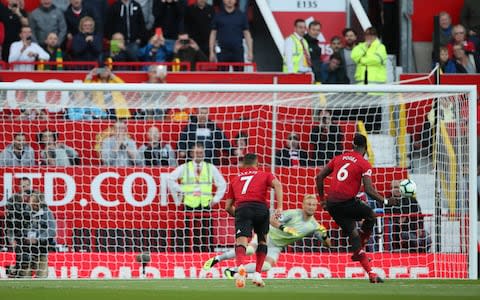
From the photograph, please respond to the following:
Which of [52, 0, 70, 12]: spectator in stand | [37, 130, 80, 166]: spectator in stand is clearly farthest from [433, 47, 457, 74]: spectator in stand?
→ [37, 130, 80, 166]: spectator in stand

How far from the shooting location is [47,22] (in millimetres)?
23234

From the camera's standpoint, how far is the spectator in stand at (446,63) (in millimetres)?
23719

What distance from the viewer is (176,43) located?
23031mm

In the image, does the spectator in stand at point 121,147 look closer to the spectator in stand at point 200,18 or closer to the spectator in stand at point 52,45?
the spectator in stand at point 52,45

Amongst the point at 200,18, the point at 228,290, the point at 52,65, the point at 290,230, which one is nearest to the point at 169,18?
the point at 200,18

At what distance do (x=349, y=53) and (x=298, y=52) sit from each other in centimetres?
89

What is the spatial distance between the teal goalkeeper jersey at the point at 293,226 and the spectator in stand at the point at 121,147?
2448 millimetres

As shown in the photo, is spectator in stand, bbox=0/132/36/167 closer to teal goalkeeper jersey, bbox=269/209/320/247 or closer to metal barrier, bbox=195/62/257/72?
teal goalkeeper jersey, bbox=269/209/320/247

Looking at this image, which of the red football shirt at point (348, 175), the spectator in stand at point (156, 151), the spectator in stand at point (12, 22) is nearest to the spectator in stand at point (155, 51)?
the spectator in stand at point (12, 22)

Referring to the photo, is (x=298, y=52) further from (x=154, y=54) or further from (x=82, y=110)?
(x=82, y=110)

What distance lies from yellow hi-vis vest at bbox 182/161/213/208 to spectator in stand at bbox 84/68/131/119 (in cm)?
123

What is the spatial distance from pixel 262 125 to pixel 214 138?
2.75 feet

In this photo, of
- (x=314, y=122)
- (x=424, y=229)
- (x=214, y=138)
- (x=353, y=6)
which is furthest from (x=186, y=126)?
(x=353, y=6)

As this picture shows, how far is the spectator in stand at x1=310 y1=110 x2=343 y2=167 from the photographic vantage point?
794 inches
